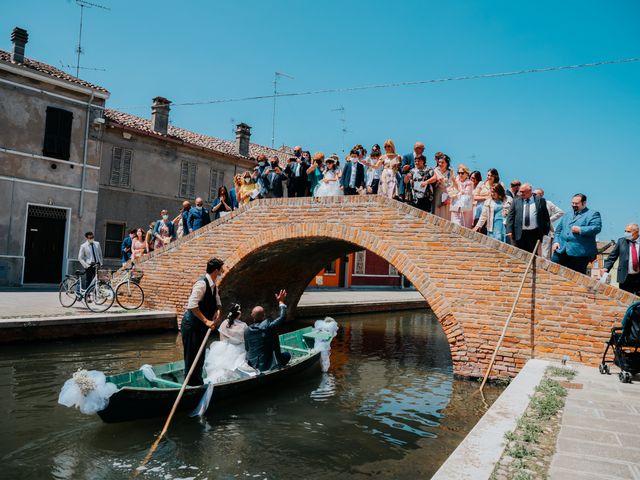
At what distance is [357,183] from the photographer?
38.1ft

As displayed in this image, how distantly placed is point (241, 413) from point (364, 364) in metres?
4.43

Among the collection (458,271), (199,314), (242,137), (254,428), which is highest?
(242,137)

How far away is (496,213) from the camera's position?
984 centimetres

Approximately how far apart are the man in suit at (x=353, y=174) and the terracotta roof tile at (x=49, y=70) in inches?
507

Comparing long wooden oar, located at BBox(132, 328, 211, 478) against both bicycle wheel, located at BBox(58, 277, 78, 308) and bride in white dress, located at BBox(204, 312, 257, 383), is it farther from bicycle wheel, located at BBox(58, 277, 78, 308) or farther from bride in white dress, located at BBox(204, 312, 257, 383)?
bicycle wheel, located at BBox(58, 277, 78, 308)

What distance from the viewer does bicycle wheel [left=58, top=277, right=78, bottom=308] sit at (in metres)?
12.8

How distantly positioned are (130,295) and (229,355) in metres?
7.14

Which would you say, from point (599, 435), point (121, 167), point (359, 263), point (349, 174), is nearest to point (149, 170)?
point (121, 167)

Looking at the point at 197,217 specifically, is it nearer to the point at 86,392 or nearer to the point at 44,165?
the point at 44,165

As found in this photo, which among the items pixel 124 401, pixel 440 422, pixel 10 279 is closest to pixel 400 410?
pixel 440 422

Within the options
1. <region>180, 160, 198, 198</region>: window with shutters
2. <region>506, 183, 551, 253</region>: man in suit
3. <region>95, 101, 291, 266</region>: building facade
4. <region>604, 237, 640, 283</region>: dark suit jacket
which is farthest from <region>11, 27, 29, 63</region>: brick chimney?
<region>604, 237, 640, 283</region>: dark suit jacket

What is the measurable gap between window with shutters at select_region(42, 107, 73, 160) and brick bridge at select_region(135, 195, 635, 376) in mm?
9059

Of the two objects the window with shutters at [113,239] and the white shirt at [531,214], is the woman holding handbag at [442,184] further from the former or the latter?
the window with shutters at [113,239]

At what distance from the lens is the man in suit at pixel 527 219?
8.94 m
